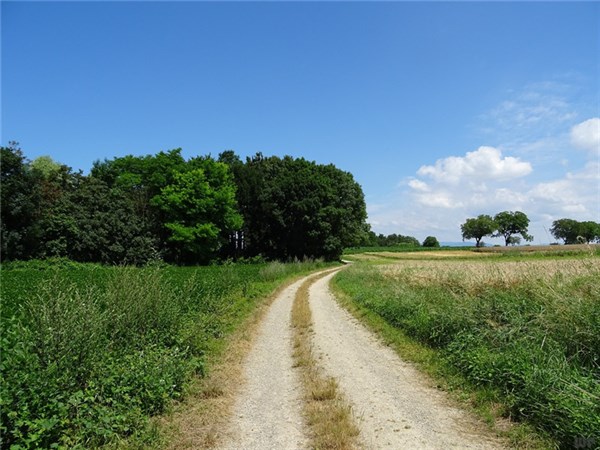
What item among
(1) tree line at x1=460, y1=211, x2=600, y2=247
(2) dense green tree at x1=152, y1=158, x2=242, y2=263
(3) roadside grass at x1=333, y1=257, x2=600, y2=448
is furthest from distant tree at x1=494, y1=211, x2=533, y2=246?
(3) roadside grass at x1=333, y1=257, x2=600, y2=448

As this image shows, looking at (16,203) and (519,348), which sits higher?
(16,203)

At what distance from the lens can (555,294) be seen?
8.10 meters

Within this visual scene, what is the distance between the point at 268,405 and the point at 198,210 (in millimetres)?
44565

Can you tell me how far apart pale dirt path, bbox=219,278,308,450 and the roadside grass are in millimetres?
3179

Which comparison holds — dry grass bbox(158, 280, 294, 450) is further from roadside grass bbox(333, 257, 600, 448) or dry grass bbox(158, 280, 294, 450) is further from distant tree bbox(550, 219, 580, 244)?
distant tree bbox(550, 219, 580, 244)

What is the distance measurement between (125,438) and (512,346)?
7.65 metres

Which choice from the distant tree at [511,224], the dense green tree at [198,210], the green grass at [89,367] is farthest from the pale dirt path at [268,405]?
the distant tree at [511,224]

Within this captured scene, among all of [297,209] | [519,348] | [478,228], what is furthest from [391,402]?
[478,228]

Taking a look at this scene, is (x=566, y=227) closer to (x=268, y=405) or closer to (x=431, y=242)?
(x=431, y=242)

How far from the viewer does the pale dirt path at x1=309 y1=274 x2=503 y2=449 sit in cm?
536

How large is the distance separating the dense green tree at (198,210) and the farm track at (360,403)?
3927cm

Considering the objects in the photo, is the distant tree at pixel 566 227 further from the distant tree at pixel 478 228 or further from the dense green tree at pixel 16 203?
the dense green tree at pixel 16 203

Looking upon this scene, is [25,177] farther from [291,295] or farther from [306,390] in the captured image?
[306,390]

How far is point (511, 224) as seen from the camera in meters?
112
